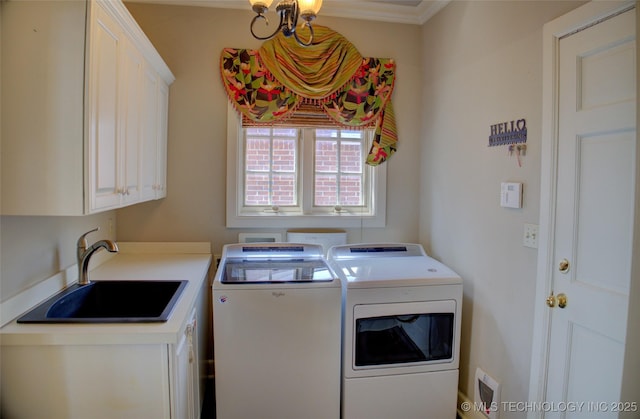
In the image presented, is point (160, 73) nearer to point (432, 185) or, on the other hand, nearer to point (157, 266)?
point (157, 266)

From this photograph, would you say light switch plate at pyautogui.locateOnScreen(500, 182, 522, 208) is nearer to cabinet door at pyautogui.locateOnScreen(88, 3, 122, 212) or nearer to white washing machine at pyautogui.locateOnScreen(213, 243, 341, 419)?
white washing machine at pyautogui.locateOnScreen(213, 243, 341, 419)

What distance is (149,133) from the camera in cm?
213

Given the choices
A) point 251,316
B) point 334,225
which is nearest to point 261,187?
point 334,225

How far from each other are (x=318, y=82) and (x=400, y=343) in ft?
5.82

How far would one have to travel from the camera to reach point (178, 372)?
4.67ft

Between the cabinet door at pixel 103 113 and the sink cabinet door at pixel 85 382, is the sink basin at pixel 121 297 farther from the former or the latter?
the cabinet door at pixel 103 113

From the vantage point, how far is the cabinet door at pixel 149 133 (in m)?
2.01

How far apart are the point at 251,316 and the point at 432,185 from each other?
158 cm

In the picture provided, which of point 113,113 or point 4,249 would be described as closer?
point 4,249

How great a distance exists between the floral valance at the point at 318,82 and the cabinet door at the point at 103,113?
101 cm

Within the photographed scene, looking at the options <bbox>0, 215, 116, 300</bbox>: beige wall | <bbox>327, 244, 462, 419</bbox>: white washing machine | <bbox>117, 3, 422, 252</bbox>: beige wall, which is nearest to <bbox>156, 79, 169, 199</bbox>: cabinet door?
<bbox>117, 3, 422, 252</bbox>: beige wall

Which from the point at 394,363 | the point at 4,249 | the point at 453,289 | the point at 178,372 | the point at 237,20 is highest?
the point at 237,20

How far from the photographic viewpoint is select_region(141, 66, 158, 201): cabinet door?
201cm

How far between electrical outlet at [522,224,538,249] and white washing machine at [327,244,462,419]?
0.45 meters
